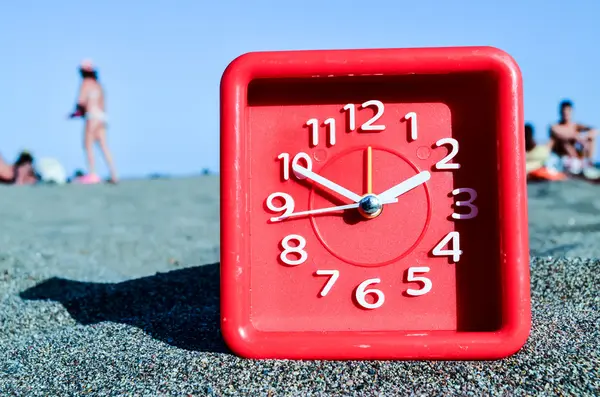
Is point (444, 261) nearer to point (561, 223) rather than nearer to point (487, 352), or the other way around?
point (487, 352)

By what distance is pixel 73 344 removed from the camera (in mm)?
2242

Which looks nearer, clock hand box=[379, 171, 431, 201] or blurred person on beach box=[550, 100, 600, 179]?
clock hand box=[379, 171, 431, 201]

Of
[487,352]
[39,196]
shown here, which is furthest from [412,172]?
[39,196]

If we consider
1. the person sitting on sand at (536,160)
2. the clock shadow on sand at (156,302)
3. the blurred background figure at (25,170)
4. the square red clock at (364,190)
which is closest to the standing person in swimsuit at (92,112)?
the blurred background figure at (25,170)

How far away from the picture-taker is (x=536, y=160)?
6875mm

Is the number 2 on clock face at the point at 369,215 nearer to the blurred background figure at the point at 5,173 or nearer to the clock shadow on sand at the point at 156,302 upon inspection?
Answer: the clock shadow on sand at the point at 156,302

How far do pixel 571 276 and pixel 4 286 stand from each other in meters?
2.56

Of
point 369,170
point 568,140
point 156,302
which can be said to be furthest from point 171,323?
point 568,140

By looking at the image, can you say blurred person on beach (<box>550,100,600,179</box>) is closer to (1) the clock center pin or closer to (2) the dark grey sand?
(2) the dark grey sand

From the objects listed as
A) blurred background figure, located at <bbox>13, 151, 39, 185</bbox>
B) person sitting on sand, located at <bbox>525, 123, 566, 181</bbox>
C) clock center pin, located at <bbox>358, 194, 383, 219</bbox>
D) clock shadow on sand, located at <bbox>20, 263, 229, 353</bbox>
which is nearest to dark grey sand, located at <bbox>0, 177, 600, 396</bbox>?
clock shadow on sand, located at <bbox>20, 263, 229, 353</bbox>

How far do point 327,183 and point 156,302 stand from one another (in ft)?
3.93

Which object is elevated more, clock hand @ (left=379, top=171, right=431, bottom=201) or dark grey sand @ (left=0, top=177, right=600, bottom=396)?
clock hand @ (left=379, top=171, right=431, bottom=201)

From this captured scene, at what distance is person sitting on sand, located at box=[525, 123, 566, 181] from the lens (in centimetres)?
673

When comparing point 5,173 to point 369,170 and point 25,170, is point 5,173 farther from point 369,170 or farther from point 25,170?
point 369,170
